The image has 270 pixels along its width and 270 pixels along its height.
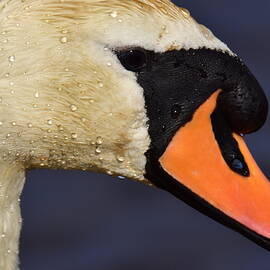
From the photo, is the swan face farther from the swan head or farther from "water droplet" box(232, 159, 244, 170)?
"water droplet" box(232, 159, 244, 170)

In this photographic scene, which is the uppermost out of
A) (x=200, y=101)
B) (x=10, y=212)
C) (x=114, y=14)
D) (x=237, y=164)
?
(x=114, y=14)

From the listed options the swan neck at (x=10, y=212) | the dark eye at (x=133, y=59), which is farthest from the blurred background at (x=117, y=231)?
the dark eye at (x=133, y=59)

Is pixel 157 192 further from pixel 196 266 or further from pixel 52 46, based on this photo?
pixel 52 46

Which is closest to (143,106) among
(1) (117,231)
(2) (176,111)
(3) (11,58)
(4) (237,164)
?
(2) (176,111)

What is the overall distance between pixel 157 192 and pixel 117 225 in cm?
35

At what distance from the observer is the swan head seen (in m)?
3.80

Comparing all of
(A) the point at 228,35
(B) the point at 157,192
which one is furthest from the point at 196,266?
(A) the point at 228,35

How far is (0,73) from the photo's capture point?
376 centimetres

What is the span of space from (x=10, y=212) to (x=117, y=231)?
117 inches

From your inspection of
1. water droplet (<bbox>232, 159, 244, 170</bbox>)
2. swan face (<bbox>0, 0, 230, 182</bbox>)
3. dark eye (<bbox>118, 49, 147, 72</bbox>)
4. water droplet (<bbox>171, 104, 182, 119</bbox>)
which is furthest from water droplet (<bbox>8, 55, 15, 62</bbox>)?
water droplet (<bbox>232, 159, 244, 170</bbox>)

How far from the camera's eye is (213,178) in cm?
392

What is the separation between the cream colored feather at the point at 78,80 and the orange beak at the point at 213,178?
0.12 meters

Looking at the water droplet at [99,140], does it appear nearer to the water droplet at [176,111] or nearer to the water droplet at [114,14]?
the water droplet at [176,111]

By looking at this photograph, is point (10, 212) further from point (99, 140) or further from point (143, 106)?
point (143, 106)
